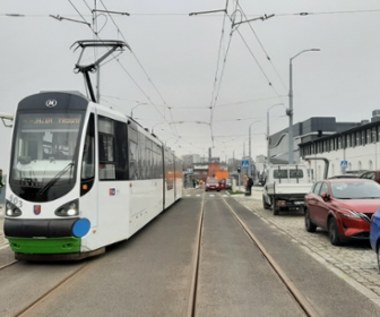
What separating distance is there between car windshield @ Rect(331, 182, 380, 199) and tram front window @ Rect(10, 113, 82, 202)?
22.3ft

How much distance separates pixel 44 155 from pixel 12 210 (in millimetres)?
1186

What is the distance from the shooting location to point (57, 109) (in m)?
9.97

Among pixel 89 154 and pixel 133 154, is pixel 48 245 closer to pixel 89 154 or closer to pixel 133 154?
pixel 89 154

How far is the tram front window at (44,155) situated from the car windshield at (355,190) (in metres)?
6.80

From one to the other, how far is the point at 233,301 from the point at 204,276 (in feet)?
→ 5.60

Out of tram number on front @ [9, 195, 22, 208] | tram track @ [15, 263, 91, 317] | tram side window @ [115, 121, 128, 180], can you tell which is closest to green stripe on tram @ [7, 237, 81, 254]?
tram track @ [15, 263, 91, 317]

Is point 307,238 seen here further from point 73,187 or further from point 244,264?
point 73,187

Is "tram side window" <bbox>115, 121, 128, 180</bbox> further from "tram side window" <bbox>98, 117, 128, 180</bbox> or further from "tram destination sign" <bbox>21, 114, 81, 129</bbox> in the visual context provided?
"tram destination sign" <bbox>21, 114, 81, 129</bbox>

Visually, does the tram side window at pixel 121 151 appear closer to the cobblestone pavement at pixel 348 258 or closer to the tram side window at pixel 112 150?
the tram side window at pixel 112 150

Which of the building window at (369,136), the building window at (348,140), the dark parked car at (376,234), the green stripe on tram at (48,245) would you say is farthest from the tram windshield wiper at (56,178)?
the building window at (348,140)

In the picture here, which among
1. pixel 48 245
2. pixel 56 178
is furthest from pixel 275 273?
pixel 56 178

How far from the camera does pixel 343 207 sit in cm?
1162

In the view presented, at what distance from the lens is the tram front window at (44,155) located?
9.42 meters

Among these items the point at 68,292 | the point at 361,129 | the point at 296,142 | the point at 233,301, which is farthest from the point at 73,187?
the point at 296,142
